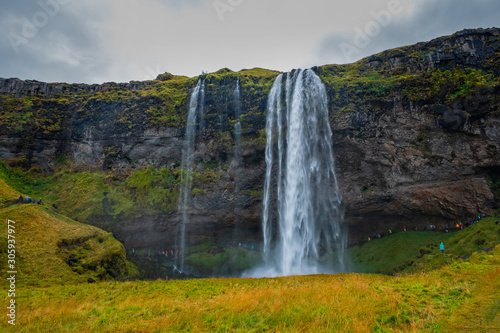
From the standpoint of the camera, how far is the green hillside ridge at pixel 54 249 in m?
17.6

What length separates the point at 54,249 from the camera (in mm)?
20219

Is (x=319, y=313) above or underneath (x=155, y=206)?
underneath

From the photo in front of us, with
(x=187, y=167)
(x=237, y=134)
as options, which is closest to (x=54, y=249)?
(x=187, y=167)

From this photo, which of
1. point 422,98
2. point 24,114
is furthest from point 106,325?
point 24,114

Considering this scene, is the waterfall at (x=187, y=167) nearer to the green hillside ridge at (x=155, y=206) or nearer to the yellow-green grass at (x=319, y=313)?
the green hillside ridge at (x=155, y=206)

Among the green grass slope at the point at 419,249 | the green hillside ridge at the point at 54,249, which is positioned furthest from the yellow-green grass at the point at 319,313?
the green grass slope at the point at 419,249

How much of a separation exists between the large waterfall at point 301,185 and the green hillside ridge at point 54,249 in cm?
1622

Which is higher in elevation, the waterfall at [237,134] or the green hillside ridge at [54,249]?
the waterfall at [237,134]

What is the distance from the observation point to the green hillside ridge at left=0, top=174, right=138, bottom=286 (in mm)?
17609

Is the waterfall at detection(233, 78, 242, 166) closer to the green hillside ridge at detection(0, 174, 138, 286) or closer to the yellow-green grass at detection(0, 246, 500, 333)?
the green hillside ridge at detection(0, 174, 138, 286)

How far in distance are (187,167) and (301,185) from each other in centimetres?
1583

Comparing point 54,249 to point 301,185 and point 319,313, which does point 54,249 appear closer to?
point 319,313

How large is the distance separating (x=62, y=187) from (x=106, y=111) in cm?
1264

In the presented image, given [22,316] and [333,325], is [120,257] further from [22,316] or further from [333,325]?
[333,325]
